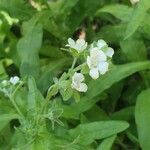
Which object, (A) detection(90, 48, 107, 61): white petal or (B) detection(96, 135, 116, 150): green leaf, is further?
(B) detection(96, 135, 116, 150): green leaf

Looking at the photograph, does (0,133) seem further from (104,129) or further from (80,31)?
(80,31)

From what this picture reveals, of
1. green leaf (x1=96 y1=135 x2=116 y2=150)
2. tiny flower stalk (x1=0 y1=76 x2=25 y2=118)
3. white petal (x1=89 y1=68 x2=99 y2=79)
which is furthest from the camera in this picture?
green leaf (x1=96 y1=135 x2=116 y2=150)


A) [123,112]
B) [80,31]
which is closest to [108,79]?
[123,112]

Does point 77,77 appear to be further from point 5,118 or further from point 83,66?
point 5,118

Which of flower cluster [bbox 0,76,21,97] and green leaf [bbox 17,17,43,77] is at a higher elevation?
flower cluster [bbox 0,76,21,97]

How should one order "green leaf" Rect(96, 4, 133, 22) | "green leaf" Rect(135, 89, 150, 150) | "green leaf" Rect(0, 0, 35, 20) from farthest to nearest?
"green leaf" Rect(0, 0, 35, 20) → "green leaf" Rect(96, 4, 133, 22) → "green leaf" Rect(135, 89, 150, 150)

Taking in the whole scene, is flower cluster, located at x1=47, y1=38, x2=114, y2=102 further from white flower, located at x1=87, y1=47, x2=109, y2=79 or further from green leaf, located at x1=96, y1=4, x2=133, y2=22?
green leaf, located at x1=96, y1=4, x2=133, y2=22

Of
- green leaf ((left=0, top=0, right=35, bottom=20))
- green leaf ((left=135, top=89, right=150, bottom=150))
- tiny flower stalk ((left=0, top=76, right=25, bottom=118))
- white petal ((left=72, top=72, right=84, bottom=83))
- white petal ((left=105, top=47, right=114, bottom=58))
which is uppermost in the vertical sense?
white petal ((left=105, top=47, right=114, bottom=58))

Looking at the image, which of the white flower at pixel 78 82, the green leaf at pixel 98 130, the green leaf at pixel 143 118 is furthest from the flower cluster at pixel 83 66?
the green leaf at pixel 143 118

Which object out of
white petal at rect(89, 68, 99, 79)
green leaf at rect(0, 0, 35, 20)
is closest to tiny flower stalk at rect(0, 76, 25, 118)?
white petal at rect(89, 68, 99, 79)
